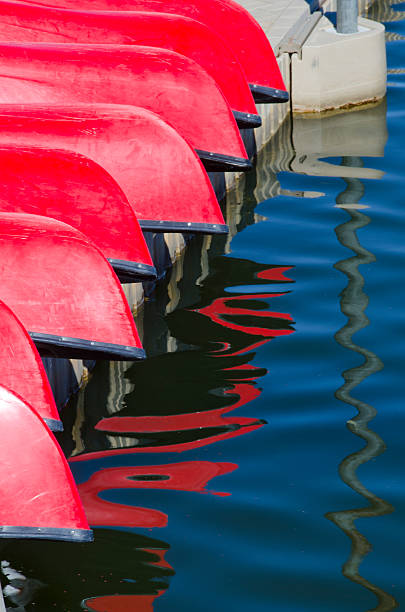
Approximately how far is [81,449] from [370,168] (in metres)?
4.02

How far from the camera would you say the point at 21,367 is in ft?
14.3

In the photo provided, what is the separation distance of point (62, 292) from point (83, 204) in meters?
0.75

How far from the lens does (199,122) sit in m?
6.57

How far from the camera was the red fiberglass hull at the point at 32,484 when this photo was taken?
382cm

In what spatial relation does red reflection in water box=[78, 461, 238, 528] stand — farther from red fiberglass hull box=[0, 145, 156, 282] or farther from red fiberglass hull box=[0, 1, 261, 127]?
red fiberglass hull box=[0, 1, 261, 127]

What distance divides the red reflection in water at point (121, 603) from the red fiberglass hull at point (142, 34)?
12.6 feet

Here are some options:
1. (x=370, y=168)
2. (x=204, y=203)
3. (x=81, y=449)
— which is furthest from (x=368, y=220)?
(x=81, y=449)

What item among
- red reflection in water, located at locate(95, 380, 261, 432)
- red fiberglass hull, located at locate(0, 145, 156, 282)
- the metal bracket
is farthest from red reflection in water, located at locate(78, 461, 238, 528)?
the metal bracket

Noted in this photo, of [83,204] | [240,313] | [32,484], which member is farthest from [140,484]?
[240,313]

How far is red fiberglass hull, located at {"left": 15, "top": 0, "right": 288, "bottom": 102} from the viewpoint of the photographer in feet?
25.9

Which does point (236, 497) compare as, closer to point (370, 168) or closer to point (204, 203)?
point (204, 203)

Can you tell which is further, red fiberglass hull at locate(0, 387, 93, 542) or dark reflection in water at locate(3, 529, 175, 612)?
dark reflection in water at locate(3, 529, 175, 612)

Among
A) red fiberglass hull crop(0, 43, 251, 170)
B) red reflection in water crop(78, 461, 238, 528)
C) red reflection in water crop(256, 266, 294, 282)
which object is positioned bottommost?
red reflection in water crop(78, 461, 238, 528)

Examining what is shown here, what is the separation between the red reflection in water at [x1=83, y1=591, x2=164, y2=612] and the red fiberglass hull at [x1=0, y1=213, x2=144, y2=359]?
45.6 inches
